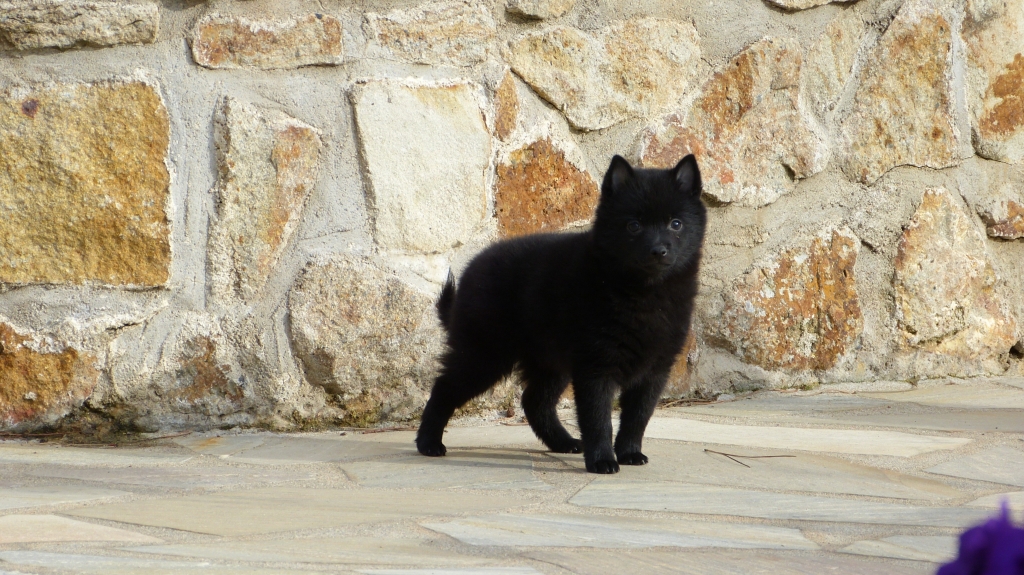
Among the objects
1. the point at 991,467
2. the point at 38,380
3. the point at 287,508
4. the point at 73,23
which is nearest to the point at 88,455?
the point at 38,380

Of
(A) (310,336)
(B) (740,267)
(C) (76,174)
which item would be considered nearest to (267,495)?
(A) (310,336)

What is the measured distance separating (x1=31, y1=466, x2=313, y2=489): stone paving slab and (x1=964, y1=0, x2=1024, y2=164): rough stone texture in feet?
10.3

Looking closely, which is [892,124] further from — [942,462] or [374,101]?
[374,101]

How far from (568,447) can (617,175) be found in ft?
2.87

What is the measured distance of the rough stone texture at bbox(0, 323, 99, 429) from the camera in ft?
10.3

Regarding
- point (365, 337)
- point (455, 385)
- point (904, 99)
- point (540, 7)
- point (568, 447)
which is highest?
point (540, 7)

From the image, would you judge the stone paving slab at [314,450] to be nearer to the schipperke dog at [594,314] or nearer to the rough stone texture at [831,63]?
the schipperke dog at [594,314]

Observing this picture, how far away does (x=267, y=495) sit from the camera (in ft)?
7.53

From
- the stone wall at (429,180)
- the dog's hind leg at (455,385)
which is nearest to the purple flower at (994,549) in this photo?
the dog's hind leg at (455,385)

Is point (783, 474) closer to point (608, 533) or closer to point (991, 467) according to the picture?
point (991, 467)

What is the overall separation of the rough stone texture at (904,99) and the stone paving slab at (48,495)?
Answer: 9.82ft

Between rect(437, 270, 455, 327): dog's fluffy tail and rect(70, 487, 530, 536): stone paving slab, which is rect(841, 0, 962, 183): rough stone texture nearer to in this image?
rect(437, 270, 455, 327): dog's fluffy tail

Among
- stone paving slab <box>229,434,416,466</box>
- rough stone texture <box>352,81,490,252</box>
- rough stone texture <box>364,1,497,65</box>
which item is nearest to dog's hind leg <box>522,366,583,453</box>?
stone paving slab <box>229,434,416,466</box>

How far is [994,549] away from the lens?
1.99 feet
